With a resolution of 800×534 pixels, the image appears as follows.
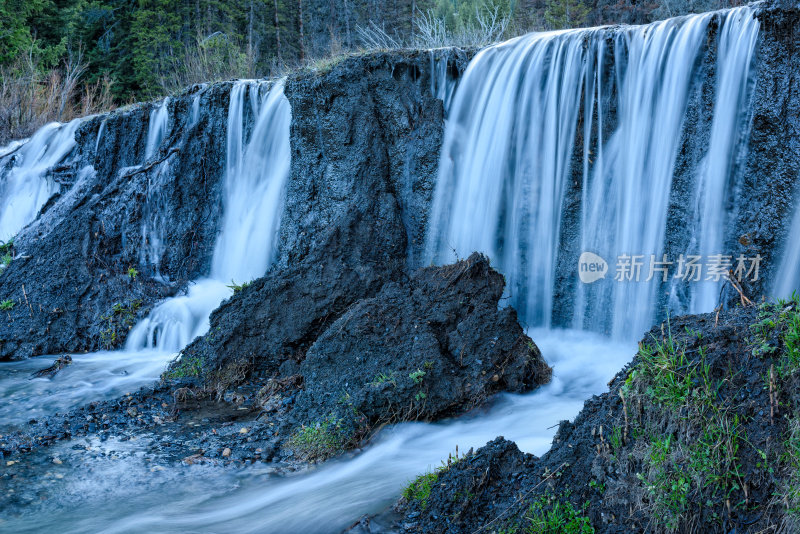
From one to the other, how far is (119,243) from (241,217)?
7.22ft

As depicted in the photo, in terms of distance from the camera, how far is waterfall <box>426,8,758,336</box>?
597 centimetres

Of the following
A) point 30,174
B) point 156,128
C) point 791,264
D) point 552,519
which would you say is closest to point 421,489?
point 552,519

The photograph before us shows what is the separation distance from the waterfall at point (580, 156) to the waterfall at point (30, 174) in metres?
9.95

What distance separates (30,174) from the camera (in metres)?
14.0

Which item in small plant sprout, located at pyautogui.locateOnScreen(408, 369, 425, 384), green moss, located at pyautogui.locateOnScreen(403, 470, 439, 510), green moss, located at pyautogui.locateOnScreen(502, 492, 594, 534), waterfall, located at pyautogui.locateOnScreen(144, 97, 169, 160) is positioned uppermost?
waterfall, located at pyautogui.locateOnScreen(144, 97, 169, 160)

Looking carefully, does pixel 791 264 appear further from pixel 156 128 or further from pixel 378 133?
pixel 156 128

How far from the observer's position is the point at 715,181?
5844 millimetres

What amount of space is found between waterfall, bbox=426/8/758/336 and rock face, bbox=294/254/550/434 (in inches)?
50.1

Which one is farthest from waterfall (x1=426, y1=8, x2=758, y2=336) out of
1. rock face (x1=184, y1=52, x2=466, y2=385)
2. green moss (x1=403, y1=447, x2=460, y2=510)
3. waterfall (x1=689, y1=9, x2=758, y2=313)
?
green moss (x1=403, y1=447, x2=460, y2=510)

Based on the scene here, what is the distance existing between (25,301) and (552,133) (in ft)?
24.7

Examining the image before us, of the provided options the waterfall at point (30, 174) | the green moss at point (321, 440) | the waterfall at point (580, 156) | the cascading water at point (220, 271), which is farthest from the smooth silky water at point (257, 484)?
the waterfall at point (30, 174)

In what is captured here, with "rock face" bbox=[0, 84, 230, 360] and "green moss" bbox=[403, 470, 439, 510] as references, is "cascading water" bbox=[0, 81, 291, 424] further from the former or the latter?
"green moss" bbox=[403, 470, 439, 510]

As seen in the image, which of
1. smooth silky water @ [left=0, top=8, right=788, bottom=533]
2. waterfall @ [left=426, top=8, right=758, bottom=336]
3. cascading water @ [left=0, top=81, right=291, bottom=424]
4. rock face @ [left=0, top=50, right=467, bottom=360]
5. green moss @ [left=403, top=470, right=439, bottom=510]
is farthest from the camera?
rock face @ [left=0, top=50, right=467, bottom=360]

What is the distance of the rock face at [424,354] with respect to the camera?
494 cm
